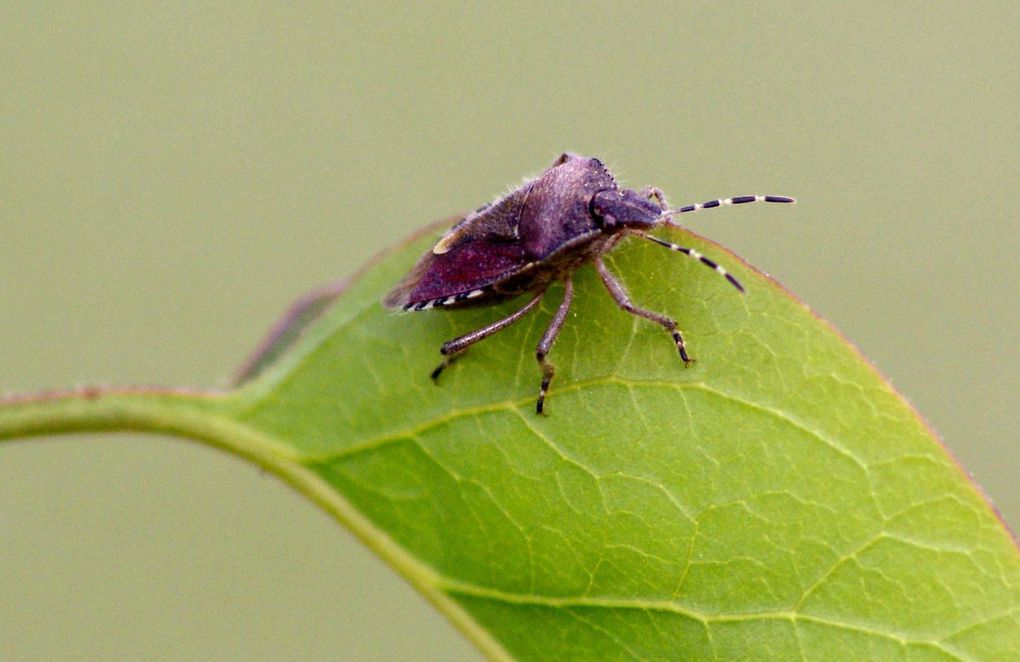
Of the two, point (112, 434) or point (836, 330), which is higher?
point (112, 434)

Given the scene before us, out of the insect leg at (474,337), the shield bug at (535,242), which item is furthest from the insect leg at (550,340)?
the insect leg at (474,337)

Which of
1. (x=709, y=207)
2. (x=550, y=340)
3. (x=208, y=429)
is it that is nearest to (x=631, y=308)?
(x=550, y=340)

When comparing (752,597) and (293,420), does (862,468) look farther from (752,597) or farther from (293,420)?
(293,420)

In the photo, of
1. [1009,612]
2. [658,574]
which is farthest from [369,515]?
[1009,612]

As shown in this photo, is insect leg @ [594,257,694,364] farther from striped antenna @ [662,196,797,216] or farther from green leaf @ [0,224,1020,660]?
striped antenna @ [662,196,797,216]

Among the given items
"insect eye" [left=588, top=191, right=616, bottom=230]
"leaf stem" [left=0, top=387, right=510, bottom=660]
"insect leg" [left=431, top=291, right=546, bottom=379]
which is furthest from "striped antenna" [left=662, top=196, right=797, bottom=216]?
"leaf stem" [left=0, top=387, right=510, bottom=660]

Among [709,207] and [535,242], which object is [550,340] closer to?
[535,242]
